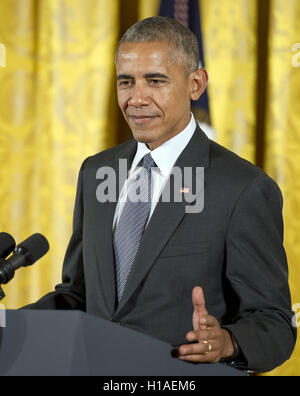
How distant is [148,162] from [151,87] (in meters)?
0.19

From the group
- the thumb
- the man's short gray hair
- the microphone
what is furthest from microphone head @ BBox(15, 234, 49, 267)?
the man's short gray hair

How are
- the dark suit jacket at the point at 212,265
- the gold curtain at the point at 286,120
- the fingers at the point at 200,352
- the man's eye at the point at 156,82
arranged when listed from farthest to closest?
1. the gold curtain at the point at 286,120
2. the man's eye at the point at 156,82
3. the dark suit jacket at the point at 212,265
4. the fingers at the point at 200,352

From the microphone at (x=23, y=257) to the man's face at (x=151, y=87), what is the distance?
19.5 inches

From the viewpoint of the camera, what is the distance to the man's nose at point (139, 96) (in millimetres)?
1446

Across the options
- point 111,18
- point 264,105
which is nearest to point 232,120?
point 264,105

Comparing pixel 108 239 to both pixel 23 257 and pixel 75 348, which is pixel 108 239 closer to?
pixel 23 257

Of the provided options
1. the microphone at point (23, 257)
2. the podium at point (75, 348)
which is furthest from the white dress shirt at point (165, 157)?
the podium at point (75, 348)

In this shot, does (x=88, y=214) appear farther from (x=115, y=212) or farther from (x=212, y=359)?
(x=212, y=359)

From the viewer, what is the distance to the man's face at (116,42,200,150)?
144 cm

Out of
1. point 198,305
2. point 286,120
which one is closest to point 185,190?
point 198,305

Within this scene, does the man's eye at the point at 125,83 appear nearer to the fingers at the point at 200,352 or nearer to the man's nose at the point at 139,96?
the man's nose at the point at 139,96

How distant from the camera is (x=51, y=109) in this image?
265 centimetres

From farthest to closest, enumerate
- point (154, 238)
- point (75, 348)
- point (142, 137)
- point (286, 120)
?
point (286, 120)
point (142, 137)
point (154, 238)
point (75, 348)

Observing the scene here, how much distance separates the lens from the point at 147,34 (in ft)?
4.80
